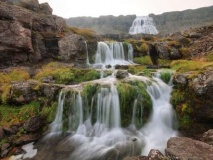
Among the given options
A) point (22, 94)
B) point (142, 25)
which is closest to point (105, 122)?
point (22, 94)

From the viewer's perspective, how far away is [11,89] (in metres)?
11.9

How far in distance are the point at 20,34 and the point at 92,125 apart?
35.2ft

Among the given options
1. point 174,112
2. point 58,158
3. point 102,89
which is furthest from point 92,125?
point 174,112

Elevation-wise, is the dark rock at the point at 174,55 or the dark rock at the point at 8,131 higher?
the dark rock at the point at 174,55

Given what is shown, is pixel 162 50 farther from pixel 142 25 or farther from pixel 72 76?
pixel 142 25

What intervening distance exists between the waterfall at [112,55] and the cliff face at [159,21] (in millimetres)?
55683

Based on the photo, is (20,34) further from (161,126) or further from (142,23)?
(142,23)

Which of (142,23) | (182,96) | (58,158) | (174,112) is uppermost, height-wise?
(142,23)

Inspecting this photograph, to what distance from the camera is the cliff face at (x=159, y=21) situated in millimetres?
76000

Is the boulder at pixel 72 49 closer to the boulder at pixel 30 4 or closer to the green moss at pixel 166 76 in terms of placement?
the boulder at pixel 30 4

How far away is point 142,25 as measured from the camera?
270 ft

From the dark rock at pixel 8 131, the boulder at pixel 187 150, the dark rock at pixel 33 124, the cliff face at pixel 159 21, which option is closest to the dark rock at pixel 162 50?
the dark rock at pixel 33 124

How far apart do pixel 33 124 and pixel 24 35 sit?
9.52 meters

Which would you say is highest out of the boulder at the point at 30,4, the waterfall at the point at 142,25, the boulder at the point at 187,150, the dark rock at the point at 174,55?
the waterfall at the point at 142,25
